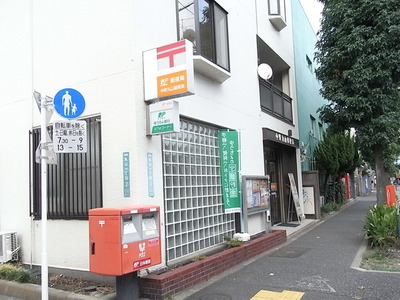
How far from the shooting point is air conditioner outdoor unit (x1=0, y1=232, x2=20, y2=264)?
6996 millimetres

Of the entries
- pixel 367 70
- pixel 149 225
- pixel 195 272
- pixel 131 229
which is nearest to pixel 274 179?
pixel 367 70

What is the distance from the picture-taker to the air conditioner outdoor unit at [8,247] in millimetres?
6996

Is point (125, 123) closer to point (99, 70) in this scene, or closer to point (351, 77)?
point (99, 70)

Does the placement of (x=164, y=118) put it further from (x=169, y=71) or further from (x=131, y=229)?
(x=131, y=229)

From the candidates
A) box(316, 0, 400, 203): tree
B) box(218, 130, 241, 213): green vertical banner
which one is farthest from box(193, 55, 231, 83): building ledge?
box(316, 0, 400, 203): tree

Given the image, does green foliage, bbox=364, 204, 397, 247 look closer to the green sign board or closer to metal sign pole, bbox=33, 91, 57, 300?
the green sign board

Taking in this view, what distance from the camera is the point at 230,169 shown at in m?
8.32

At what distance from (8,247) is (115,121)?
11.2ft

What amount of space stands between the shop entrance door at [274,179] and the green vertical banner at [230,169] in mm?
4522

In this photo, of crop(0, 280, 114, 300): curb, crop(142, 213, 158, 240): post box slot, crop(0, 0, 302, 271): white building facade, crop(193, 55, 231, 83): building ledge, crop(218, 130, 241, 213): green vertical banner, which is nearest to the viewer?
crop(142, 213, 158, 240): post box slot

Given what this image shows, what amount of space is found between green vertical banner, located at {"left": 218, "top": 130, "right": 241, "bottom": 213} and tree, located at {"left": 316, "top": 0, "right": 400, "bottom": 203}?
5251 millimetres

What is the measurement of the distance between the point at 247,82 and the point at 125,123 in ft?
16.4

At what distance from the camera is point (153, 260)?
5.16 metres

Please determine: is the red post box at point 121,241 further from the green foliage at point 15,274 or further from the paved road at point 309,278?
the green foliage at point 15,274
